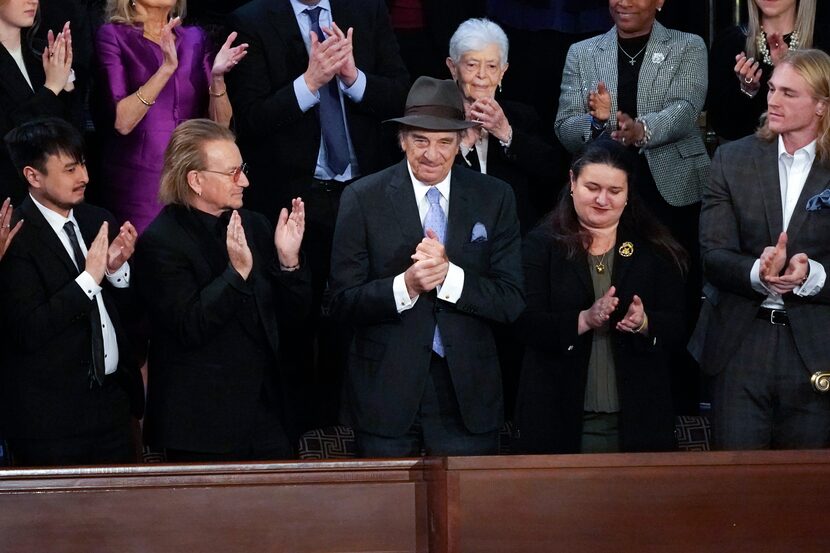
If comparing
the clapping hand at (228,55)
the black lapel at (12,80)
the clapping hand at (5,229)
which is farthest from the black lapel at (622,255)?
the black lapel at (12,80)

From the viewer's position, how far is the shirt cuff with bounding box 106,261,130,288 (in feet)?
14.0

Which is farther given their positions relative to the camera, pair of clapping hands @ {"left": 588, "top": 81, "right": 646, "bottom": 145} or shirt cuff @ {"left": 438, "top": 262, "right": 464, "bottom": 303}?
pair of clapping hands @ {"left": 588, "top": 81, "right": 646, "bottom": 145}

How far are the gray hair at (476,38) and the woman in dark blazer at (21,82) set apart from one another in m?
1.33

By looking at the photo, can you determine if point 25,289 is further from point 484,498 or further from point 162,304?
point 484,498

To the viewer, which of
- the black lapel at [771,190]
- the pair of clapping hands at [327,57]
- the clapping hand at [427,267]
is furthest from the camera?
the pair of clapping hands at [327,57]

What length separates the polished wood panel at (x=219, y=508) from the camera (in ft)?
10.8

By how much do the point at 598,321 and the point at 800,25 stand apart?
1450 mm

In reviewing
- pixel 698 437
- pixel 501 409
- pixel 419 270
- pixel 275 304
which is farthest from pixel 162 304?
pixel 698 437

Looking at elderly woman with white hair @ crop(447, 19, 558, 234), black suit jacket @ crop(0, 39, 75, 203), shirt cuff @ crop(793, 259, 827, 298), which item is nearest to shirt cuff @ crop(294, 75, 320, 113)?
elderly woman with white hair @ crop(447, 19, 558, 234)

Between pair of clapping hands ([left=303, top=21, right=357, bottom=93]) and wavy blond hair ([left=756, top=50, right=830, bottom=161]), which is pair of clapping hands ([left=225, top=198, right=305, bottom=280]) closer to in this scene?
pair of clapping hands ([left=303, top=21, right=357, bottom=93])

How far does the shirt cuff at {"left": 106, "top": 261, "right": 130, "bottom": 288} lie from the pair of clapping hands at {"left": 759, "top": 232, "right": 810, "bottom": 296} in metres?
1.90

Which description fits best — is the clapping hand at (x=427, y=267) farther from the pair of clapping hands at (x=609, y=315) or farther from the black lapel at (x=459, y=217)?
the pair of clapping hands at (x=609, y=315)

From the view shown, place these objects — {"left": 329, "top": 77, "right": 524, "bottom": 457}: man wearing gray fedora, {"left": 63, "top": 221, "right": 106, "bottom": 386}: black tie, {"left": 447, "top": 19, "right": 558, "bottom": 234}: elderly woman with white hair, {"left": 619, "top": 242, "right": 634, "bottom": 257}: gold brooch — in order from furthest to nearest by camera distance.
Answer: {"left": 447, "top": 19, "right": 558, "bottom": 234}: elderly woman with white hair < {"left": 619, "top": 242, "right": 634, "bottom": 257}: gold brooch < {"left": 63, "top": 221, "right": 106, "bottom": 386}: black tie < {"left": 329, "top": 77, "right": 524, "bottom": 457}: man wearing gray fedora

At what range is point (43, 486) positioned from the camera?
3299 mm
